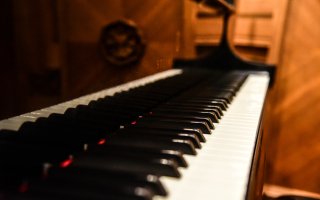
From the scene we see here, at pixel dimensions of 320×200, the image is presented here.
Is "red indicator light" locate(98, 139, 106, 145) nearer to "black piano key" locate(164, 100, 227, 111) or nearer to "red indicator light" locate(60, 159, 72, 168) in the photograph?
"red indicator light" locate(60, 159, 72, 168)

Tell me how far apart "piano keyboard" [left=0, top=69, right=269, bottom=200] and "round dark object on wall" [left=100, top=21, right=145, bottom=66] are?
0.14 metres

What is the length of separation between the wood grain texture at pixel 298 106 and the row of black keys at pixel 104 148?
85.4 inches

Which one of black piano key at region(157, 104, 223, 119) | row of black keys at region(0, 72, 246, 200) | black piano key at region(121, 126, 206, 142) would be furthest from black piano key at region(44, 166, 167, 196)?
black piano key at region(157, 104, 223, 119)

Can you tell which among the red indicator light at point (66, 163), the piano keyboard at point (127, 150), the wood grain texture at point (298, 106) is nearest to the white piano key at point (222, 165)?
the piano keyboard at point (127, 150)

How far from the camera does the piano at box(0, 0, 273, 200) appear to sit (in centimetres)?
48

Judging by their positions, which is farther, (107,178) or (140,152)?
(140,152)

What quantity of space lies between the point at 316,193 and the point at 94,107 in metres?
2.83

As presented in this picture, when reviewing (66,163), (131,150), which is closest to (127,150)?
(131,150)

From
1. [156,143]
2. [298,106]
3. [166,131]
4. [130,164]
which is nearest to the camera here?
[130,164]

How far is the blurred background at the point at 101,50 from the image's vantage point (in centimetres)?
62

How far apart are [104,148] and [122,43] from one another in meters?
0.51

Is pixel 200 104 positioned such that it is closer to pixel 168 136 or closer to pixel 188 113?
pixel 188 113

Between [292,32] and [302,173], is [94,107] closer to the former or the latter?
[292,32]

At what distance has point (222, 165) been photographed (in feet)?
2.03
